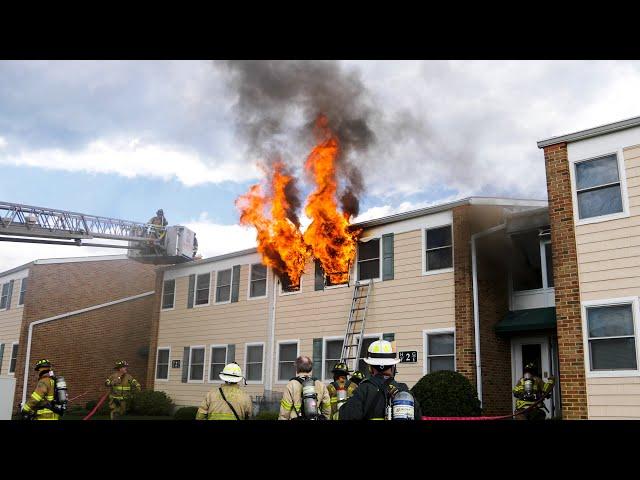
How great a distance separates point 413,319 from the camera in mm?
16594

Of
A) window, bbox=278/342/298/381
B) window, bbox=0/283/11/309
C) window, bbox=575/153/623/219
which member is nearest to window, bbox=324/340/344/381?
window, bbox=278/342/298/381

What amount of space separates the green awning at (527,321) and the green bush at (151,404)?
13.3 meters

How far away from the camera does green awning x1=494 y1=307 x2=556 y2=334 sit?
46.9 feet

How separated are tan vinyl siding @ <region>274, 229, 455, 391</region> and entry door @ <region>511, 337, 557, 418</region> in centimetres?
172

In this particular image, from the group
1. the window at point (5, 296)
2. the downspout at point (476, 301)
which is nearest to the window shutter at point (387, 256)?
the downspout at point (476, 301)

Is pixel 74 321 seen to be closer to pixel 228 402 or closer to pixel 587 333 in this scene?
pixel 587 333

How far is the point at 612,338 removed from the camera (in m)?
12.2

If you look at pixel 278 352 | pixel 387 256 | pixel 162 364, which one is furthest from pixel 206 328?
pixel 387 256

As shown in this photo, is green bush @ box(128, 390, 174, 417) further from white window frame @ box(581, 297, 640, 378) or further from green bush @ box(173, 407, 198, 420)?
white window frame @ box(581, 297, 640, 378)

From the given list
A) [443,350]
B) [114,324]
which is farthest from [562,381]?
[114,324]

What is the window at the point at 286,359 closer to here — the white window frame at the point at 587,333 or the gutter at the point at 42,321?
the white window frame at the point at 587,333

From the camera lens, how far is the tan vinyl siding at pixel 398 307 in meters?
16.1
